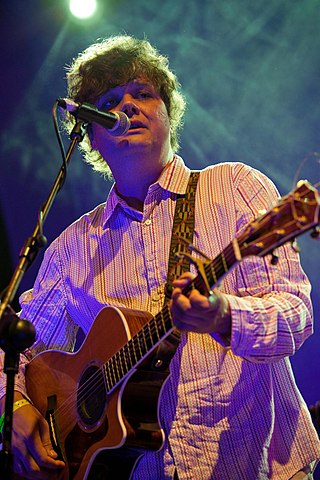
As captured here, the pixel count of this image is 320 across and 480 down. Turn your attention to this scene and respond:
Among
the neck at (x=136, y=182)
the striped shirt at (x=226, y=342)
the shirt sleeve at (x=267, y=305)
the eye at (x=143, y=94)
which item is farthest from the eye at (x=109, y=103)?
the shirt sleeve at (x=267, y=305)

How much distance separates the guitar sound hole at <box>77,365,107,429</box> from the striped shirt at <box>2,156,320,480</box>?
258 mm

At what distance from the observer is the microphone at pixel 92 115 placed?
2.39 meters

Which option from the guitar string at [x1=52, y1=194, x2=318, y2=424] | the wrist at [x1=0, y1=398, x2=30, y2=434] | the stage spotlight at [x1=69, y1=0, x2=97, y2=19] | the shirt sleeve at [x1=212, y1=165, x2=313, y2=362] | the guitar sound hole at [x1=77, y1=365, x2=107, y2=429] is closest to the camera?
the guitar string at [x1=52, y1=194, x2=318, y2=424]

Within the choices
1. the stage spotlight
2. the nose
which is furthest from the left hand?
the stage spotlight

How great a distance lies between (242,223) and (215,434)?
88 cm

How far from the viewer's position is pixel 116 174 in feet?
10.2

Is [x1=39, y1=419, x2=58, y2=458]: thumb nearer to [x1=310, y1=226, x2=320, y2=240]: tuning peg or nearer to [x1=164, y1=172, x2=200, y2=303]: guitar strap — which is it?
[x1=164, y1=172, x2=200, y2=303]: guitar strap

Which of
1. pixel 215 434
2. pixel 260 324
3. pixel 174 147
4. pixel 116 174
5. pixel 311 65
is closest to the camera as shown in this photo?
pixel 260 324

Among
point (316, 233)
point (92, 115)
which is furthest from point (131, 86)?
point (316, 233)

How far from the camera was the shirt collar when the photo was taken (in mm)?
2797

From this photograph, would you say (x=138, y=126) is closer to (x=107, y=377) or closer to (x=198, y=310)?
(x=107, y=377)

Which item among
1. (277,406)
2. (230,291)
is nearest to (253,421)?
(277,406)

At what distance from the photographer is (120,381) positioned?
226 centimetres

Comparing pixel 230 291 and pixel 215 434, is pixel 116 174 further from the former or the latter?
pixel 215 434
